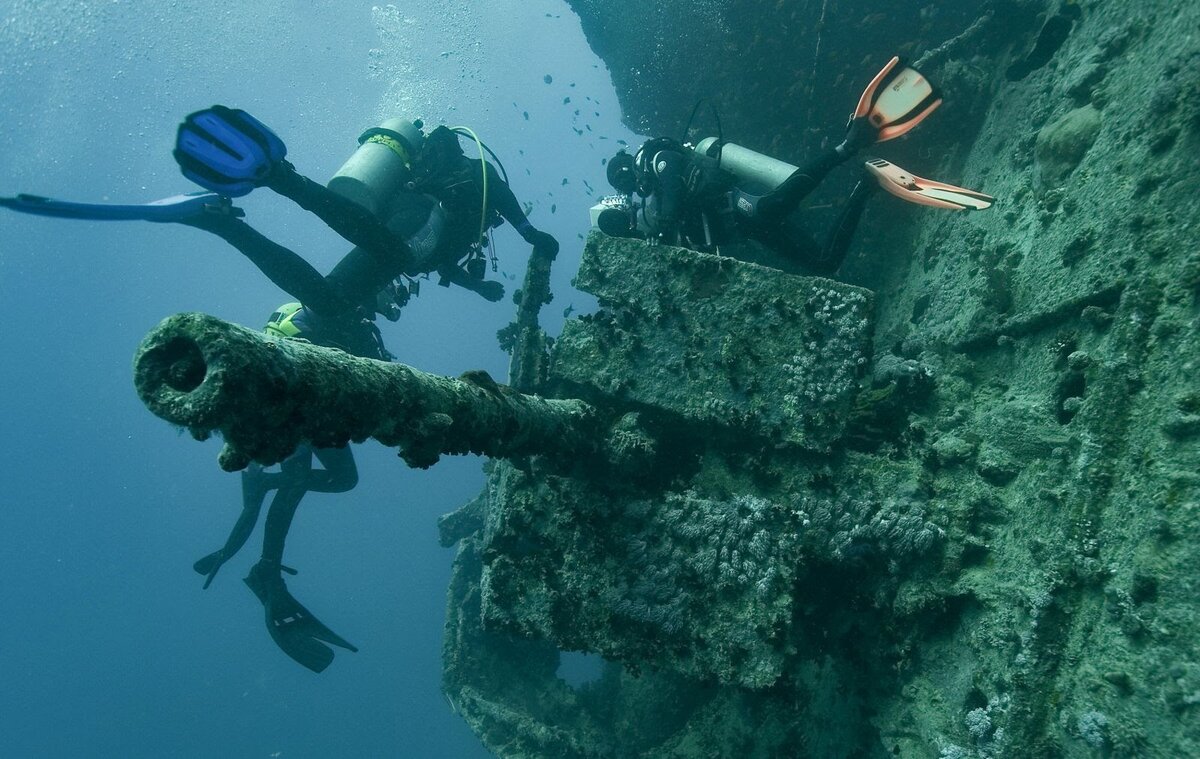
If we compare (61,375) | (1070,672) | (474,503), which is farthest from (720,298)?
(61,375)

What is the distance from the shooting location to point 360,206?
18.2 ft

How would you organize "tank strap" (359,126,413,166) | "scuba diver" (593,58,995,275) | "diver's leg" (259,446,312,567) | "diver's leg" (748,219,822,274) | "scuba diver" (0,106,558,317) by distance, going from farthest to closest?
"diver's leg" (259,446,312,567) → "tank strap" (359,126,413,166) → "diver's leg" (748,219,822,274) → "scuba diver" (593,58,995,275) → "scuba diver" (0,106,558,317)

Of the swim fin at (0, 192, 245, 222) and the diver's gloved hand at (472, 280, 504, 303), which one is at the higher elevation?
the diver's gloved hand at (472, 280, 504, 303)

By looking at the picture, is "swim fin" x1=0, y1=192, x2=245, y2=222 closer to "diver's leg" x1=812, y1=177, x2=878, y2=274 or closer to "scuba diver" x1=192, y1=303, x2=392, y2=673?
"scuba diver" x1=192, y1=303, x2=392, y2=673

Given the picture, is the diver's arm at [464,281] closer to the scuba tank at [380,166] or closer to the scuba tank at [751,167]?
the scuba tank at [380,166]

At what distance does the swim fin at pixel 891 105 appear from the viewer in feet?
18.0

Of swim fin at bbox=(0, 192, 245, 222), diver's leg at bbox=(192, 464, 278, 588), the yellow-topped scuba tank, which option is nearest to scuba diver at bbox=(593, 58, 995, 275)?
the yellow-topped scuba tank

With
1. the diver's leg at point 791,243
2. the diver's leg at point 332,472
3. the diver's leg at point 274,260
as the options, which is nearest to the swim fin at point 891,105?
the diver's leg at point 791,243

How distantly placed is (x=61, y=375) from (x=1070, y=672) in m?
167

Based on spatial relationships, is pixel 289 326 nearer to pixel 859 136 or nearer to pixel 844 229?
pixel 844 229

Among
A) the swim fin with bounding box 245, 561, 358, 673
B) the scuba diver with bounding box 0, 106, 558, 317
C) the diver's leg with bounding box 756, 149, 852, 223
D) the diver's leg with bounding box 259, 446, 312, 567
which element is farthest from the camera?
the diver's leg with bounding box 259, 446, 312, 567

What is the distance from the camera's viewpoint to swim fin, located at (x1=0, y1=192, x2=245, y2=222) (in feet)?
13.6

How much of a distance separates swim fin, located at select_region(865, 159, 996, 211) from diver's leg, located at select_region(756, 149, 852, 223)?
35 centimetres

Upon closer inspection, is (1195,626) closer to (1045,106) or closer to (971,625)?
(971,625)
